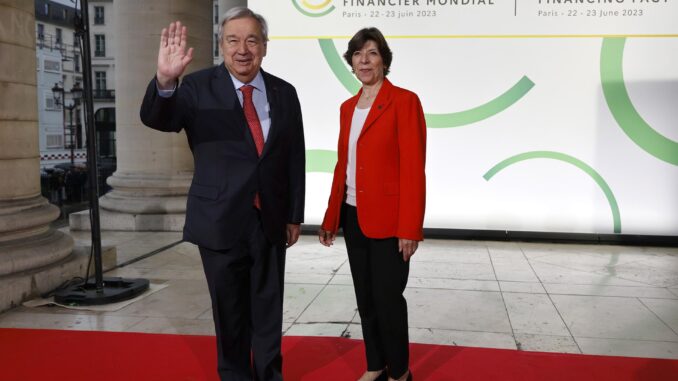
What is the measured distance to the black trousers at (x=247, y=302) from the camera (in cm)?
290

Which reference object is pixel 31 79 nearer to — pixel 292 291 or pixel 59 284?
pixel 59 284

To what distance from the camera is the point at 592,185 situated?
27.2 feet

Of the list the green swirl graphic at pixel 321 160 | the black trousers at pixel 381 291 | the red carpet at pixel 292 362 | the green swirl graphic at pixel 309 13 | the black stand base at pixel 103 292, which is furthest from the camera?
the green swirl graphic at pixel 321 160

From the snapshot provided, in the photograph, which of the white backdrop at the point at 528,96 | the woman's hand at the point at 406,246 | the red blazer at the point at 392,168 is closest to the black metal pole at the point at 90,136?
the red blazer at the point at 392,168

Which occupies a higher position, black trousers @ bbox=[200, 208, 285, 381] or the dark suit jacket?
the dark suit jacket

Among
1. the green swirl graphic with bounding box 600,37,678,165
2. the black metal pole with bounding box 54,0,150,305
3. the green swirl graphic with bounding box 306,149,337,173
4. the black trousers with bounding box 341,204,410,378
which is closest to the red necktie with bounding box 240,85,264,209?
the black trousers with bounding box 341,204,410,378

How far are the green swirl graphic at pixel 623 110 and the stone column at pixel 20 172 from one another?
21.8 ft

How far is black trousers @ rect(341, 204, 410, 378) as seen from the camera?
10.5ft

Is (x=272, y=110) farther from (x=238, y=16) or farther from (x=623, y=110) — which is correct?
(x=623, y=110)

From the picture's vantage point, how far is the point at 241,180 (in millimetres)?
2844

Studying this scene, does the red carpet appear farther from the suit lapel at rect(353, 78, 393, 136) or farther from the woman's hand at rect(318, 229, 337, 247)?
the suit lapel at rect(353, 78, 393, 136)

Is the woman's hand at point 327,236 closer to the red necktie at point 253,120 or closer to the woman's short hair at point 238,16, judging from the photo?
the red necktie at point 253,120

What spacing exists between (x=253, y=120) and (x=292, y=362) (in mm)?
1676

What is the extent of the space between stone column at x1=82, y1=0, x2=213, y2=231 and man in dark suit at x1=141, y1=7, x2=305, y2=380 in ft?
21.9
